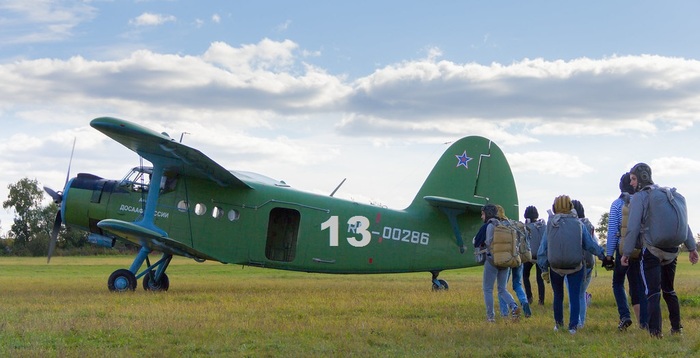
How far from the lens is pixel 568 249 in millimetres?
8852

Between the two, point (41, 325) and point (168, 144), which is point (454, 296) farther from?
point (41, 325)

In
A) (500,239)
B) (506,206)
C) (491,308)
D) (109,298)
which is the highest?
(506,206)

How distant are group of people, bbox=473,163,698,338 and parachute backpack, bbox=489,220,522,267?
54mm

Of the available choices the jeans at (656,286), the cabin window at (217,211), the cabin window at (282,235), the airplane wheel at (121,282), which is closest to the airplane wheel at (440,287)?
the cabin window at (282,235)

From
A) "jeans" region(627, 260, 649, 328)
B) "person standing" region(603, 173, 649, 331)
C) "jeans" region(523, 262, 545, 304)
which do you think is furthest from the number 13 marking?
"jeans" region(627, 260, 649, 328)

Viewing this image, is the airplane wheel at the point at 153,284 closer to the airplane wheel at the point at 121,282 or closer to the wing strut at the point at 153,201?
the airplane wheel at the point at 121,282

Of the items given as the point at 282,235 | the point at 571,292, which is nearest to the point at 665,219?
the point at 571,292

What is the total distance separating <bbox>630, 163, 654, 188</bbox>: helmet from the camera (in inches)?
325

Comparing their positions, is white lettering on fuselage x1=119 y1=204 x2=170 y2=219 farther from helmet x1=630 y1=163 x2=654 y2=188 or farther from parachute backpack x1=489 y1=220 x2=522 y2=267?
helmet x1=630 y1=163 x2=654 y2=188

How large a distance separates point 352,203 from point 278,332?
7886 mm

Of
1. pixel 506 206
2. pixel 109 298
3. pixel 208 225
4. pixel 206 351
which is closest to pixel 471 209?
pixel 506 206

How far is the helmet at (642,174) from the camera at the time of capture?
8.26m

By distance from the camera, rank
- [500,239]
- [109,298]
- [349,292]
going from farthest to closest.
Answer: [349,292]
[109,298]
[500,239]

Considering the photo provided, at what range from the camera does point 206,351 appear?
7535 mm
